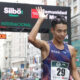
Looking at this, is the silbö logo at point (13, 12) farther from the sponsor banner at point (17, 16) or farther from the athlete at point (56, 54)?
the athlete at point (56, 54)

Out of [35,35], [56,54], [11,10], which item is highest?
[11,10]

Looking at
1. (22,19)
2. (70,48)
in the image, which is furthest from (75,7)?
(70,48)

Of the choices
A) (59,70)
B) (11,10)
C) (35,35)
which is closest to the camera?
(35,35)

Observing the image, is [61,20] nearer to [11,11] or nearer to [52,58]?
[52,58]

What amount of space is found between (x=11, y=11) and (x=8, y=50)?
283 ft

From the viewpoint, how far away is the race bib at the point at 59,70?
3160mm

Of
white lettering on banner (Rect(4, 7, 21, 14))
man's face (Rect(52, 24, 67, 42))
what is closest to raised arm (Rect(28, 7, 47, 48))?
man's face (Rect(52, 24, 67, 42))

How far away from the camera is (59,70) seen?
125 inches

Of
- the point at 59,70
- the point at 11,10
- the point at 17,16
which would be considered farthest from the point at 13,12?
the point at 59,70

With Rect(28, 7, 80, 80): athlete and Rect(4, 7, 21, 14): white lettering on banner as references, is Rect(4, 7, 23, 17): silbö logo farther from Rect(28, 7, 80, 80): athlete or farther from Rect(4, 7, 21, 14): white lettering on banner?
Rect(28, 7, 80, 80): athlete

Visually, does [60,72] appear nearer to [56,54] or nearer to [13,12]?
[56,54]

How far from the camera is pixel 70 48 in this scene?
3303mm

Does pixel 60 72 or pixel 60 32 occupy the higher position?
pixel 60 32

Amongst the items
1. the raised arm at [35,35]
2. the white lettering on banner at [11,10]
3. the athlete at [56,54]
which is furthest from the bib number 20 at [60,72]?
the white lettering on banner at [11,10]
